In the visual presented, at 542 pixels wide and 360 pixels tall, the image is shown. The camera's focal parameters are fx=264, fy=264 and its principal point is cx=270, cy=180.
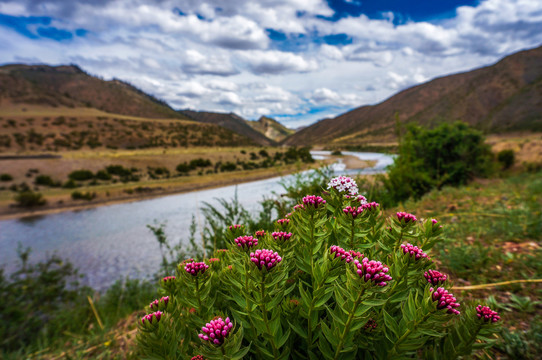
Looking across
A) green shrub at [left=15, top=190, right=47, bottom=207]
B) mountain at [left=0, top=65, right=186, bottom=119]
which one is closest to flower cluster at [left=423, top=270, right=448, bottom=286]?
green shrub at [left=15, top=190, right=47, bottom=207]

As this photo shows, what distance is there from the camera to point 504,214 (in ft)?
16.8

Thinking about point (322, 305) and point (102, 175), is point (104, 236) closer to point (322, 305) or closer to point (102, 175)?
point (322, 305)

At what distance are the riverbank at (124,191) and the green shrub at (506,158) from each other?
7.39 metres

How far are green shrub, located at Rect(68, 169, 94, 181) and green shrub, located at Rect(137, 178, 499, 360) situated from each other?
3587 centimetres

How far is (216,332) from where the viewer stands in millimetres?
908

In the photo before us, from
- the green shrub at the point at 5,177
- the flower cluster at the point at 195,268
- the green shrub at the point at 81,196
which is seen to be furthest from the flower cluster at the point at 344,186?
the green shrub at the point at 5,177

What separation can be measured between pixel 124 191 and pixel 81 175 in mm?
8227

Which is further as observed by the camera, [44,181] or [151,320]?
[44,181]

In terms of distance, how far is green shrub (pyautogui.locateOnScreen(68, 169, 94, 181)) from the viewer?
30102 millimetres

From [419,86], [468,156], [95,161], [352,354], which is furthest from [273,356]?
[419,86]

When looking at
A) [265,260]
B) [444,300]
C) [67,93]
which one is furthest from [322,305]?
[67,93]

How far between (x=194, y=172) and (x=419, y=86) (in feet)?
687

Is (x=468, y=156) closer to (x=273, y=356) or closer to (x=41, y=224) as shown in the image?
(x=273, y=356)

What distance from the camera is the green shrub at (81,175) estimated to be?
3010 cm
